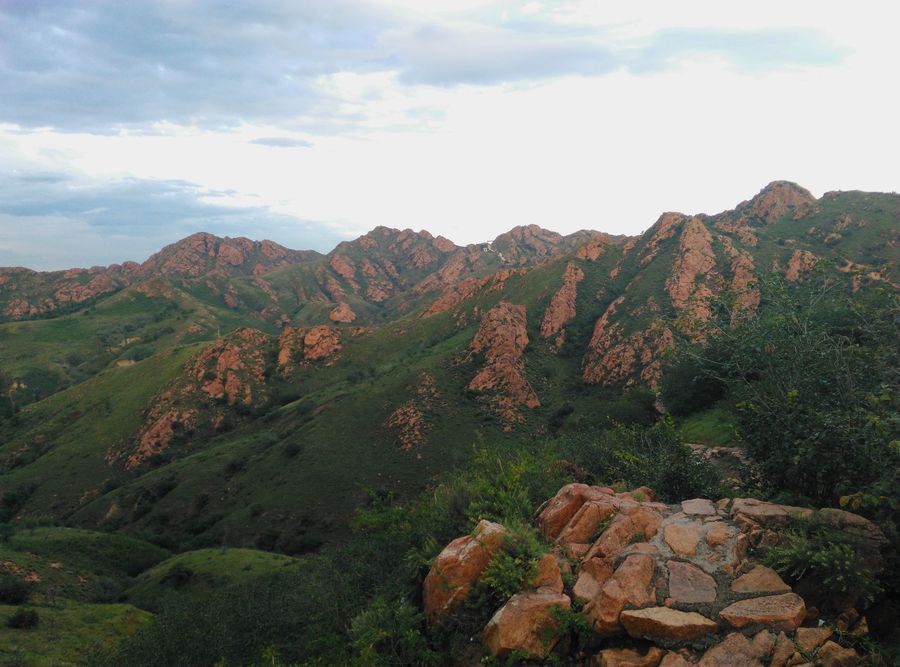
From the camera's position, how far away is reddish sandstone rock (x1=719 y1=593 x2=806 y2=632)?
261 inches

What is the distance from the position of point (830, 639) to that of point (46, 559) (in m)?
52.7

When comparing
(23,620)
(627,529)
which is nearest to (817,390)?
(627,529)

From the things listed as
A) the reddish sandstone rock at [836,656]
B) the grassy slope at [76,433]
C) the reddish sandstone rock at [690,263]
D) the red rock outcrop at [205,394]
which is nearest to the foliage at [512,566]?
the reddish sandstone rock at [836,656]

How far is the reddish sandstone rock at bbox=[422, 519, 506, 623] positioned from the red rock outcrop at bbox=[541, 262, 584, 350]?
226 ft

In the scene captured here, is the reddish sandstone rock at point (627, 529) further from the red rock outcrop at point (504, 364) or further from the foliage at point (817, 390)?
the red rock outcrop at point (504, 364)

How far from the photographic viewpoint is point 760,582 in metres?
7.42

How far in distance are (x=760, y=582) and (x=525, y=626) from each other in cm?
388

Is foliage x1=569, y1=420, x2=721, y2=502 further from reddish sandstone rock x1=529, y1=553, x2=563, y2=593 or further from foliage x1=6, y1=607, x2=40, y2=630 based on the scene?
foliage x1=6, y1=607, x2=40, y2=630

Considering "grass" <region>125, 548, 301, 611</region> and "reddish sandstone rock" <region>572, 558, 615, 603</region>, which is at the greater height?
"reddish sandstone rock" <region>572, 558, 615, 603</region>

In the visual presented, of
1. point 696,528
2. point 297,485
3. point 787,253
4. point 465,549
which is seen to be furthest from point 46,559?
point 787,253

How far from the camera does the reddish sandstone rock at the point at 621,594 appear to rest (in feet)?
24.0

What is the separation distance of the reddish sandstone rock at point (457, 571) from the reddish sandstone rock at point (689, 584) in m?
3.01

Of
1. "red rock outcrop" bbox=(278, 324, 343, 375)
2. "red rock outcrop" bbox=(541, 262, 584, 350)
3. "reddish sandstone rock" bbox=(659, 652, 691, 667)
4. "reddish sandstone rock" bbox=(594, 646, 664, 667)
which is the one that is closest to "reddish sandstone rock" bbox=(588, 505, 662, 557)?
"reddish sandstone rock" bbox=(594, 646, 664, 667)

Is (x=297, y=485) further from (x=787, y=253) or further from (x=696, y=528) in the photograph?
(x=787, y=253)
